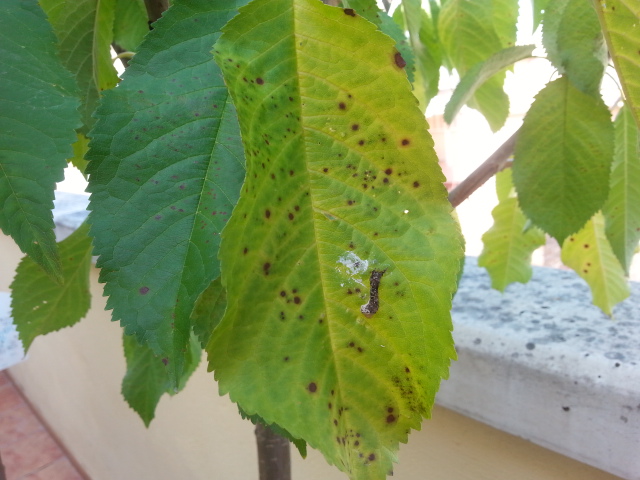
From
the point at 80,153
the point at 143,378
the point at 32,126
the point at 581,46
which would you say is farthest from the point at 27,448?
the point at 581,46

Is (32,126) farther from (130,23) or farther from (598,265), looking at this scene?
(598,265)

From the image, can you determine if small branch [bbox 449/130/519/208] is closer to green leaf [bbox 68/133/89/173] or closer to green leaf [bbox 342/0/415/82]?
green leaf [bbox 342/0/415/82]

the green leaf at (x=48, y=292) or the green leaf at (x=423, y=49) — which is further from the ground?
the green leaf at (x=423, y=49)

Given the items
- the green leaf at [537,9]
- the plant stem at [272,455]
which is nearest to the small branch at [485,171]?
the green leaf at [537,9]

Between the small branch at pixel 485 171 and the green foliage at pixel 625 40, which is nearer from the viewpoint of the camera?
the green foliage at pixel 625 40

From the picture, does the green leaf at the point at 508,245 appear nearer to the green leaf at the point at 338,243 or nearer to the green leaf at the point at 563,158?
the green leaf at the point at 563,158

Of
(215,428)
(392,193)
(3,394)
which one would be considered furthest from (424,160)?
(3,394)
